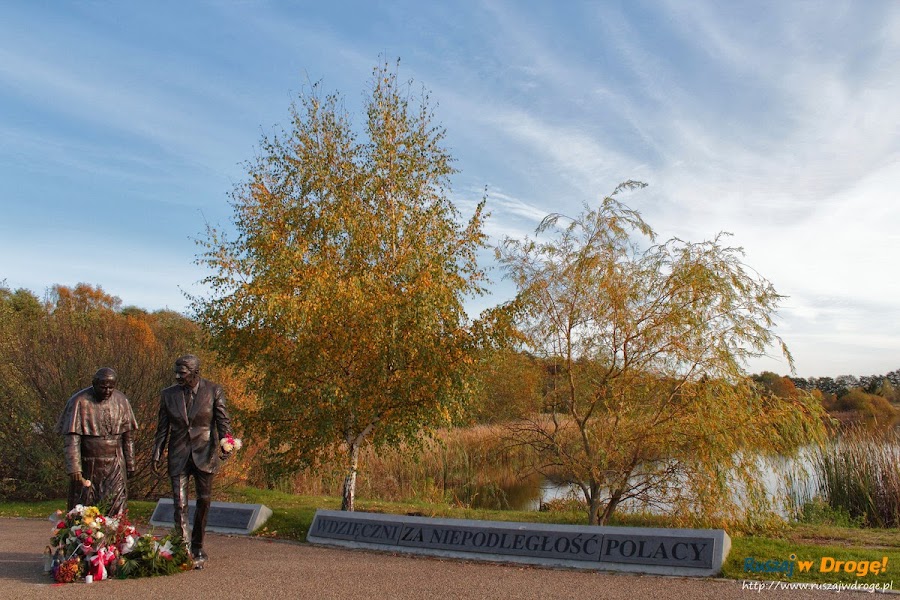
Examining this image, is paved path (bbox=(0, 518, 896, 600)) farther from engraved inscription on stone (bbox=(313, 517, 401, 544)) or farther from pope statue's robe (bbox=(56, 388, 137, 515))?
pope statue's robe (bbox=(56, 388, 137, 515))

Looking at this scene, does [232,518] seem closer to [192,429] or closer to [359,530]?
[359,530]

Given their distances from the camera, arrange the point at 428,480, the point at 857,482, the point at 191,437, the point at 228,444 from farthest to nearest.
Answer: the point at 428,480, the point at 857,482, the point at 191,437, the point at 228,444

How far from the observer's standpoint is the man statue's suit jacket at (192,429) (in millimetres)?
7707

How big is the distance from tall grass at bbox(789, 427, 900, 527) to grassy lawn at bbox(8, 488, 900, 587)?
67.4 inches

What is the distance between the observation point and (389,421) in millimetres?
11039

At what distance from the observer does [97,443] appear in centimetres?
784

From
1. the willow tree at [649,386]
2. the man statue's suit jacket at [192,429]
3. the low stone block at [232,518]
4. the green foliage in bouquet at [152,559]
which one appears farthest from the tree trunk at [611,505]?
the green foliage in bouquet at [152,559]

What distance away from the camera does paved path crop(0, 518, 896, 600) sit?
625 cm

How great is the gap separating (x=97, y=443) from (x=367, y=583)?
3.49m

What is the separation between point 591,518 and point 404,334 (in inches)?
148

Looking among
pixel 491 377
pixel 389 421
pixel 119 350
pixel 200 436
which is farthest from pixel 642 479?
pixel 119 350

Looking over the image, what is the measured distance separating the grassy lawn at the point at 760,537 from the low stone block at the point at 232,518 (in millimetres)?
176

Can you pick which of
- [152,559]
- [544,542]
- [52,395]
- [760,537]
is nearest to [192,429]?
[152,559]

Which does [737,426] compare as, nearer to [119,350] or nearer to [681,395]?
[681,395]
